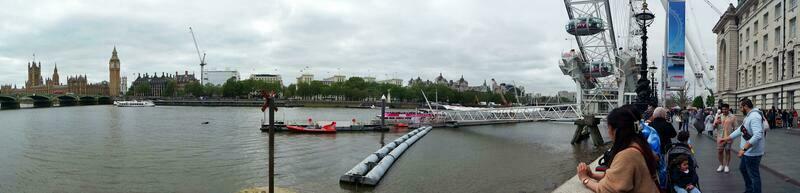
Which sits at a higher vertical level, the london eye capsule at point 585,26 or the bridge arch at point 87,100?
the london eye capsule at point 585,26

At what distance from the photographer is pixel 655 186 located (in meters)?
4.59

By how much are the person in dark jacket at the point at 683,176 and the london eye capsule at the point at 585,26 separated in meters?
53.3

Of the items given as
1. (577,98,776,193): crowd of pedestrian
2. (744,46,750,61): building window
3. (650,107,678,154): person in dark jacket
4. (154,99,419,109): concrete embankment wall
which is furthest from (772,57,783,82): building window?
(154,99,419,109): concrete embankment wall

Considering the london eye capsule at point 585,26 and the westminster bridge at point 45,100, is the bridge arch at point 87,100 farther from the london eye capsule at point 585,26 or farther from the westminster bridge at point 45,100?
the london eye capsule at point 585,26

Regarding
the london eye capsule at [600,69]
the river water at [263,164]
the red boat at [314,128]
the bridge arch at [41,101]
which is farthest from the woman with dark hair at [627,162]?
the bridge arch at [41,101]

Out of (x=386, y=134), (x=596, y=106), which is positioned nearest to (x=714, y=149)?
(x=386, y=134)

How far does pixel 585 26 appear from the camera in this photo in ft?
192

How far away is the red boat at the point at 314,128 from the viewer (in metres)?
51.2

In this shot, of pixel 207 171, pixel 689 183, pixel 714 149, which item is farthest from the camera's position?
pixel 207 171

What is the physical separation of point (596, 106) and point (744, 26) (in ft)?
62.0

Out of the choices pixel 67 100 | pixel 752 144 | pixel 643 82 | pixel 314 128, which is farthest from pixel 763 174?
pixel 67 100

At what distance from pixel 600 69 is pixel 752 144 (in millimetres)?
54693

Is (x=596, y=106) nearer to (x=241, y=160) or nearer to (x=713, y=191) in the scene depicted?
(x=241, y=160)

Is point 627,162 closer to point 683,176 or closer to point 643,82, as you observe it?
point 683,176
